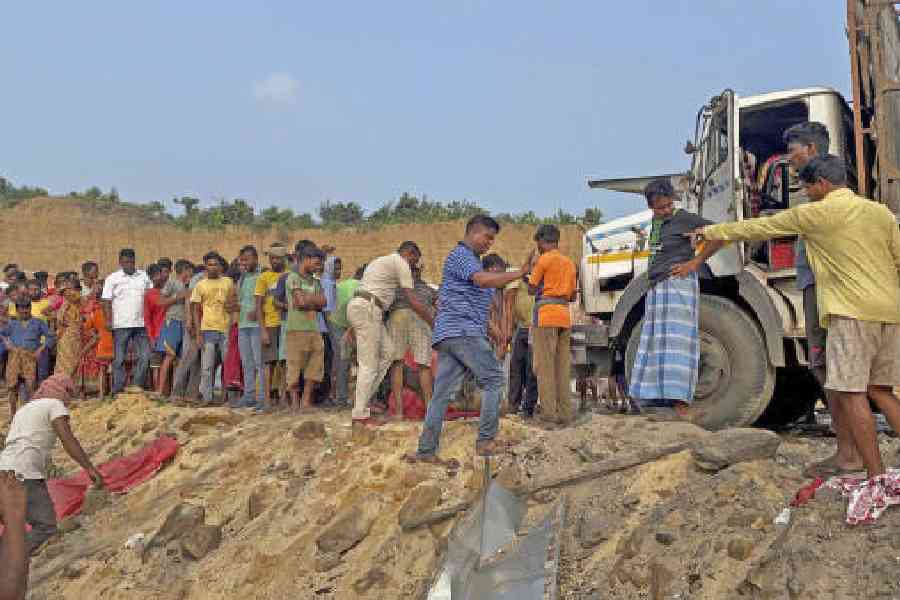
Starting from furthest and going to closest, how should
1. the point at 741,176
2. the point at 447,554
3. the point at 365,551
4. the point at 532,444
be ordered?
the point at 741,176
the point at 532,444
the point at 365,551
the point at 447,554

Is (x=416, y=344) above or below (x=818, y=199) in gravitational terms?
below

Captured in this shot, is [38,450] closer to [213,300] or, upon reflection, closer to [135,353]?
[213,300]

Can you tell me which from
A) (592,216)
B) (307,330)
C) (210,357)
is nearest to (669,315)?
(307,330)

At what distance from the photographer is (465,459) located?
254 inches

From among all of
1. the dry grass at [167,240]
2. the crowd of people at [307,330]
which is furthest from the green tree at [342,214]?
the crowd of people at [307,330]

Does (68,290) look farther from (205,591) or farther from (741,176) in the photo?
(741,176)

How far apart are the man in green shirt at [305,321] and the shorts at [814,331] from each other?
4.76 metres

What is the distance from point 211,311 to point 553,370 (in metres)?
4.10

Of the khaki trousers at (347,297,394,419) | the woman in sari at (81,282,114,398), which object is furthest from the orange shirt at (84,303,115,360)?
the khaki trousers at (347,297,394,419)

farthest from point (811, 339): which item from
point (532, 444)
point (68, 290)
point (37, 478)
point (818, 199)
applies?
point (68, 290)

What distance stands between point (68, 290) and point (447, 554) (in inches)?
308

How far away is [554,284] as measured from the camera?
24.8ft

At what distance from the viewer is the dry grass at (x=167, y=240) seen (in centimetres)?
2831

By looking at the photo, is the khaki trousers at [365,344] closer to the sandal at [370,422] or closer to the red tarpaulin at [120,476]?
the sandal at [370,422]
